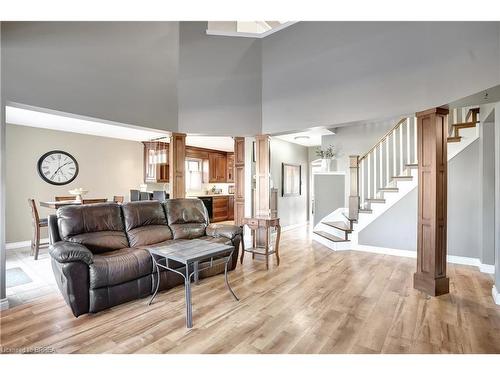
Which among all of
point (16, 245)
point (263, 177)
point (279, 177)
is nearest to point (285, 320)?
point (263, 177)

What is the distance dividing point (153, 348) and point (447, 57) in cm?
407

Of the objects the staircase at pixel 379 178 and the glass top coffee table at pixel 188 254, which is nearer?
the glass top coffee table at pixel 188 254

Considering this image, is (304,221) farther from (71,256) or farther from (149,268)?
(71,256)

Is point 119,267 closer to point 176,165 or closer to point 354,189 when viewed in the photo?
point 176,165

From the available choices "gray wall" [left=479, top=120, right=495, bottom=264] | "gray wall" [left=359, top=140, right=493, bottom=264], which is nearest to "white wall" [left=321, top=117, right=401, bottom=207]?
"gray wall" [left=359, top=140, right=493, bottom=264]

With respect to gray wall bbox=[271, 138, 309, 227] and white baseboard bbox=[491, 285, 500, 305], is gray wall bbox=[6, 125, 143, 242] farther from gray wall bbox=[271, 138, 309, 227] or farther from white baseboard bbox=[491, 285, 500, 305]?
white baseboard bbox=[491, 285, 500, 305]

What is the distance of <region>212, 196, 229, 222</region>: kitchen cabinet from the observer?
27.4 ft

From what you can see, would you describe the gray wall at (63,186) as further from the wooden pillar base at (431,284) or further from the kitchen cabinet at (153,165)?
the wooden pillar base at (431,284)

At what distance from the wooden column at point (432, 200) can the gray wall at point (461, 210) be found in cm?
143

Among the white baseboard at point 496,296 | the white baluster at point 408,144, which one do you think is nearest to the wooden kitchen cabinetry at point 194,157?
the white baluster at point 408,144

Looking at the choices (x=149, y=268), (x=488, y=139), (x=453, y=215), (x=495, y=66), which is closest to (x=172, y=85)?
(x=149, y=268)

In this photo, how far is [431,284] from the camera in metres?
3.06

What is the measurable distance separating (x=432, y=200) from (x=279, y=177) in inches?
166

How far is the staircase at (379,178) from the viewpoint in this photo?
15.3 feet
